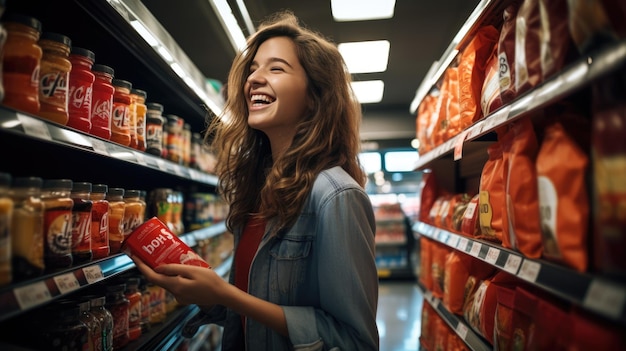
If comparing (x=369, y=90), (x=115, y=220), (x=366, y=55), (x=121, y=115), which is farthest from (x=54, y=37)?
(x=369, y=90)

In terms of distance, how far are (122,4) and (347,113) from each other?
2.91 feet

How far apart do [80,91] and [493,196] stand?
1.49 m

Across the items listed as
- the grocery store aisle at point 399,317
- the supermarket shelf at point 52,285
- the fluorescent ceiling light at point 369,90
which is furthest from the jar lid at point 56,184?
the fluorescent ceiling light at point 369,90

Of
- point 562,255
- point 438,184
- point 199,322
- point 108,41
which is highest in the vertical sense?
point 108,41

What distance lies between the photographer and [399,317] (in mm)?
4738

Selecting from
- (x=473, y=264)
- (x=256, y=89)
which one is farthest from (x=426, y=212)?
(x=256, y=89)

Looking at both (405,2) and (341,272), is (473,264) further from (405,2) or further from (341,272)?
(405,2)

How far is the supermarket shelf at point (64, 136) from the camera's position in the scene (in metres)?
0.94

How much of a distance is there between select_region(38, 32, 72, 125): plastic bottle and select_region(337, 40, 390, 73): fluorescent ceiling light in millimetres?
3110

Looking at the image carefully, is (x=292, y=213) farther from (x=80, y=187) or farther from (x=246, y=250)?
(x=80, y=187)

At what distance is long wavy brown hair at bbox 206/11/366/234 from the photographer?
1.37 metres

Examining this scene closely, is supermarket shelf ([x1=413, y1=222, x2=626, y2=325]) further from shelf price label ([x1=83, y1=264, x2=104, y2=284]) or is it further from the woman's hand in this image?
shelf price label ([x1=83, y1=264, x2=104, y2=284])

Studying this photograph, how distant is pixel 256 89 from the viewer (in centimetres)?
152

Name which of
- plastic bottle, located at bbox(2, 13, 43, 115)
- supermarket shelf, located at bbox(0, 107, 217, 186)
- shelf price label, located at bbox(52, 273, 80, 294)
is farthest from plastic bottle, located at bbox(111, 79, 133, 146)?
shelf price label, located at bbox(52, 273, 80, 294)
